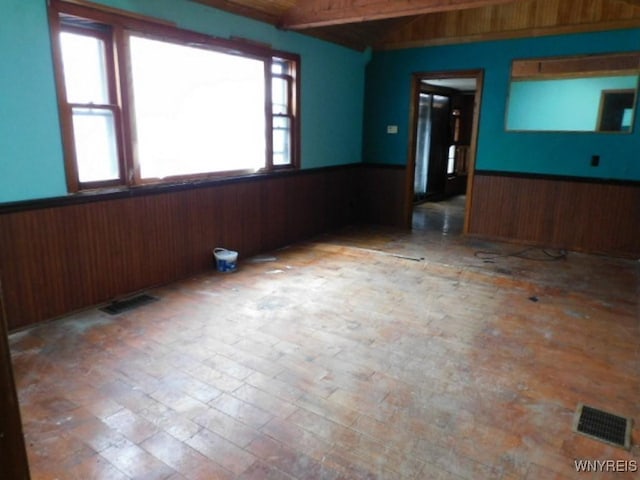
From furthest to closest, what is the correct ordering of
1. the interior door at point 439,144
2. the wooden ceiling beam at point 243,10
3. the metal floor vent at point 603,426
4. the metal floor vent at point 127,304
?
the interior door at point 439,144 < the wooden ceiling beam at point 243,10 < the metal floor vent at point 127,304 < the metal floor vent at point 603,426

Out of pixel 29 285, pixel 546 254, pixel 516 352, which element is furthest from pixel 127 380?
pixel 546 254

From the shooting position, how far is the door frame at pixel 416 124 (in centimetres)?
602

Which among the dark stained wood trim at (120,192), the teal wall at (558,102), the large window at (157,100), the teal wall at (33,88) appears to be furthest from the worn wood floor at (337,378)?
the teal wall at (558,102)

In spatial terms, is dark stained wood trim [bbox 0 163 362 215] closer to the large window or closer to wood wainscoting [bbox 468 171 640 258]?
the large window

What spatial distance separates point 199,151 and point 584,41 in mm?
4607

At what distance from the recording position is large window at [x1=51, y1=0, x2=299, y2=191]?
3434 mm

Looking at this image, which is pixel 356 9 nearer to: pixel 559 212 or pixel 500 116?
pixel 500 116

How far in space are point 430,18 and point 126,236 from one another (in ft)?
16.1

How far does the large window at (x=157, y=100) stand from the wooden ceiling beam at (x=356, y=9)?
1.55ft

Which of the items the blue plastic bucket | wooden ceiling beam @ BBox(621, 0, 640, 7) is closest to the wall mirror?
wooden ceiling beam @ BBox(621, 0, 640, 7)

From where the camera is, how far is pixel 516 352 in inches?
120

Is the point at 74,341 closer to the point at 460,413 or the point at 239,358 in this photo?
the point at 239,358

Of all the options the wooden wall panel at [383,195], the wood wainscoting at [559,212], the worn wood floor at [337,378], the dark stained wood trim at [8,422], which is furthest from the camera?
the wooden wall panel at [383,195]

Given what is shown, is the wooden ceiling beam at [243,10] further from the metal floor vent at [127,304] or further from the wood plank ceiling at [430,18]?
the metal floor vent at [127,304]
